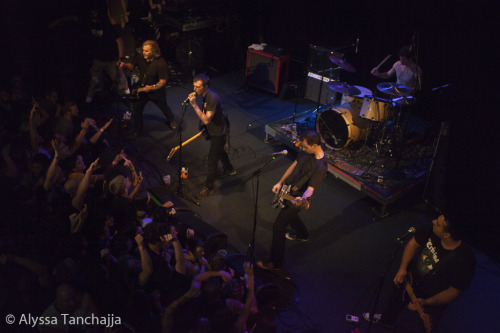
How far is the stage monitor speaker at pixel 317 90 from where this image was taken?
29.2 feet

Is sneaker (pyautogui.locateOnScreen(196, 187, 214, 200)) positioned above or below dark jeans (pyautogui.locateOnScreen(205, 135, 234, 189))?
below

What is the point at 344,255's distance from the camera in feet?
18.2

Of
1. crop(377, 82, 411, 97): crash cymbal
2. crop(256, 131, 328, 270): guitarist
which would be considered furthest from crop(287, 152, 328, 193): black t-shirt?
crop(377, 82, 411, 97): crash cymbal

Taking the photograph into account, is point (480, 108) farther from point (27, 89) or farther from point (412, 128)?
point (27, 89)

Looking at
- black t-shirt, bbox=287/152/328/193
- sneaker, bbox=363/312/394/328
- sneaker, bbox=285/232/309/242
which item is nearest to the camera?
sneaker, bbox=363/312/394/328

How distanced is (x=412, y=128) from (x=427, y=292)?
4762mm

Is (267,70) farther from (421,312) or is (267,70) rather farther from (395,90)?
(421,312)

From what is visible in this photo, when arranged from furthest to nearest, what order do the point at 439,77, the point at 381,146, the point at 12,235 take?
the point at 439,77 < the point at 381,146 < the point at 12,235

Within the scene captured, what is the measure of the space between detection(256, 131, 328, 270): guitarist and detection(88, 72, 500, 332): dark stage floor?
308 millimetres

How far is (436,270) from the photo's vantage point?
3875 mm

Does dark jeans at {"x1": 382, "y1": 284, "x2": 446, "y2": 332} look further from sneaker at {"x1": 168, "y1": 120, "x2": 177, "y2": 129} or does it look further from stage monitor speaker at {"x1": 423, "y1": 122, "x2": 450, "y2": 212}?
sneaker at {"x1": 168, "y1": 120, "x2": 177, "y2": 129}

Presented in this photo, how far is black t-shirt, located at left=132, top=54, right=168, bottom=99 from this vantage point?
23.4ft

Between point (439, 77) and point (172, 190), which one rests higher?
point (439, 77)

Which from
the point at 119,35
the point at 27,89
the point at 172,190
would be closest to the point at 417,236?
the point at 172,190
